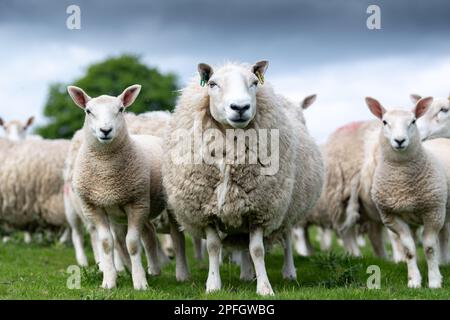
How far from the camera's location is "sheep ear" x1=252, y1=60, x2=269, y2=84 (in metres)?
7.35

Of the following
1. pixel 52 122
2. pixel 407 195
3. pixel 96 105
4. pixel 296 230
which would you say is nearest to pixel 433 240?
pixel 407 195

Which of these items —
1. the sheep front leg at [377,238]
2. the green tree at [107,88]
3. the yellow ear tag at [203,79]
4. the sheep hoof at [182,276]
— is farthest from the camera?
the green tree at [107,88]

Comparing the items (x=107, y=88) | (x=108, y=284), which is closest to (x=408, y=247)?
(x=108, y=284)

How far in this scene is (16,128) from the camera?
1684cm

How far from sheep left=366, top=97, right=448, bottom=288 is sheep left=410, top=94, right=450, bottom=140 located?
5.58ft

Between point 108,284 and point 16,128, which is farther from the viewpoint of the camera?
point 16,128

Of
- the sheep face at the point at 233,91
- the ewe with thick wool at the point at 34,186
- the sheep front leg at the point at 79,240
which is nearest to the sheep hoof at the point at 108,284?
the sheep face at the point at 233,91

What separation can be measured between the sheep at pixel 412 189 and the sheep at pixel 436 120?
1701 millimetres

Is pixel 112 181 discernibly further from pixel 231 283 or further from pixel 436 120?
pixel 436 120

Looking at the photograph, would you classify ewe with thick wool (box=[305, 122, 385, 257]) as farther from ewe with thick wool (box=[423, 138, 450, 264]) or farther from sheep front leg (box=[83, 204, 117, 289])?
sheep front leg (box=[83, 204, 117, 289])

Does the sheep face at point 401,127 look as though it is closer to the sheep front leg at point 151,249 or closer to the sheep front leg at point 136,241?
the sheep front leg at point 136,241

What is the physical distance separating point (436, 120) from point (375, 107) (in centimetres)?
183

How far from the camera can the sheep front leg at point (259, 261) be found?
689 centimetres

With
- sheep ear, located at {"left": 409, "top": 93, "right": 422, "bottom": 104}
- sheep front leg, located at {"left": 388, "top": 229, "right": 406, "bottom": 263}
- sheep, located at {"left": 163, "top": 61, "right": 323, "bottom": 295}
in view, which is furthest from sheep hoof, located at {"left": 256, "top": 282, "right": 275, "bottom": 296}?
sheep ear, located at {"left": 409, "top": 93, "right": 422, "bottom": 104}
